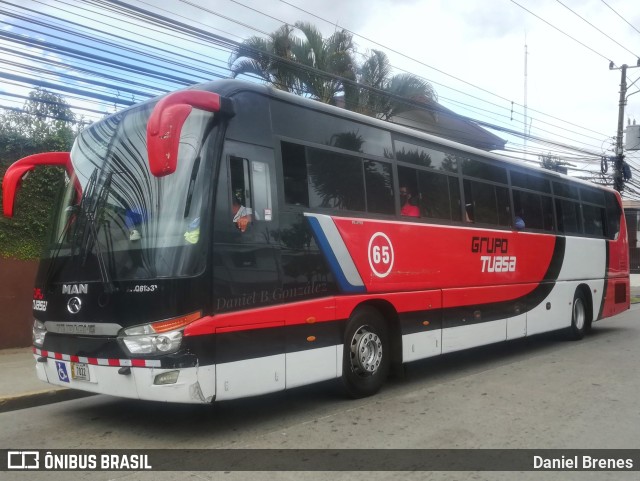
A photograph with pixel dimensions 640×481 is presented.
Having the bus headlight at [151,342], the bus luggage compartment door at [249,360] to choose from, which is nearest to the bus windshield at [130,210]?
the bus headlight at [151,342]

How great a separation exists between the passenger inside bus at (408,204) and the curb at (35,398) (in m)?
4.54

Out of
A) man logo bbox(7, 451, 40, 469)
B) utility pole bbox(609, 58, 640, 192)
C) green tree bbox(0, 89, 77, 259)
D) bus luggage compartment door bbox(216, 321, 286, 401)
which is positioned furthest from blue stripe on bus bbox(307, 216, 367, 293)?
utility pole bbox(609, 58, 640, 192)

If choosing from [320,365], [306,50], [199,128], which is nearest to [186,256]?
[199,128]

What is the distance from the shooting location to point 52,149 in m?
10.5

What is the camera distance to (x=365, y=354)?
6848mm

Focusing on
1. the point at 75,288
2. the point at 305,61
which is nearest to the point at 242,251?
the point at 75,288

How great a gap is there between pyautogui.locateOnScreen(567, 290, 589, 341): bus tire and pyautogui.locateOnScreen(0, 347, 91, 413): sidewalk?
9.29 m

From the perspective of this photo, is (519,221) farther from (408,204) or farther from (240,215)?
(240,215)

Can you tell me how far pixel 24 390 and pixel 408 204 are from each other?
5376 millimetres

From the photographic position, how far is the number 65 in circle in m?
6.95

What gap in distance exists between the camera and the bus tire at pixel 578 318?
11.8m

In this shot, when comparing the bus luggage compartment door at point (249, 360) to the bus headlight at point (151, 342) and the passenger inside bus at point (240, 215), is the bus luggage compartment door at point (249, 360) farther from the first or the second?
the passenger inside bus at point (240, 215)

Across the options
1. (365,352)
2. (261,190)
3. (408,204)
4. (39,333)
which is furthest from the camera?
(408,204)

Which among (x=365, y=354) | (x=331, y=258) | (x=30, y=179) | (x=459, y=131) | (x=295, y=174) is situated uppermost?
(x=459, y=131)
